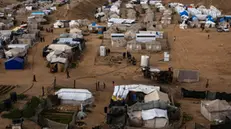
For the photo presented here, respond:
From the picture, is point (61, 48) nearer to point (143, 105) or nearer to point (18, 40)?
point (18, 40)

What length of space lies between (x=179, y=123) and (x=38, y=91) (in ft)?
25.3

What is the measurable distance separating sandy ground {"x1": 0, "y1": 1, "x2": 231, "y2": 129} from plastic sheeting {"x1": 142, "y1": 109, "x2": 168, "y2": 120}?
1220mm

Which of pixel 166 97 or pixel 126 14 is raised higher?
pixel 126 14

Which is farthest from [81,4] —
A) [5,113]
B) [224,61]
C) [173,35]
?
[5,113]

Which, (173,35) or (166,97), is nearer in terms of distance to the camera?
(166,97)

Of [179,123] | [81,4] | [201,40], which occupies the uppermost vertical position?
[81,4]

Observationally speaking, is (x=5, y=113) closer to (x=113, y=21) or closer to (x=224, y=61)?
(x=224, y=61)

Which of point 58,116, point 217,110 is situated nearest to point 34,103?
point 58,116

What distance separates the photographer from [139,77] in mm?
19688

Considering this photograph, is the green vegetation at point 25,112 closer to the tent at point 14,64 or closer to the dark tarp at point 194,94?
the tent at point 14,64

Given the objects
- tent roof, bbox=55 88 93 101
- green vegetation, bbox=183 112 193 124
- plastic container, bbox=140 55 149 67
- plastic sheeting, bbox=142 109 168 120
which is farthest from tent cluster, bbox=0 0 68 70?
green vegetation, bbox=183 112 193 124

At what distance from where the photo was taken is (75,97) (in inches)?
605

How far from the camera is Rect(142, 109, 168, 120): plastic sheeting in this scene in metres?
13.2

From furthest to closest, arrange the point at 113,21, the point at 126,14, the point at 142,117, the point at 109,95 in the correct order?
the point at 126,14 < the point at 113,21 < the point at 109,95 < the point at 142,117
